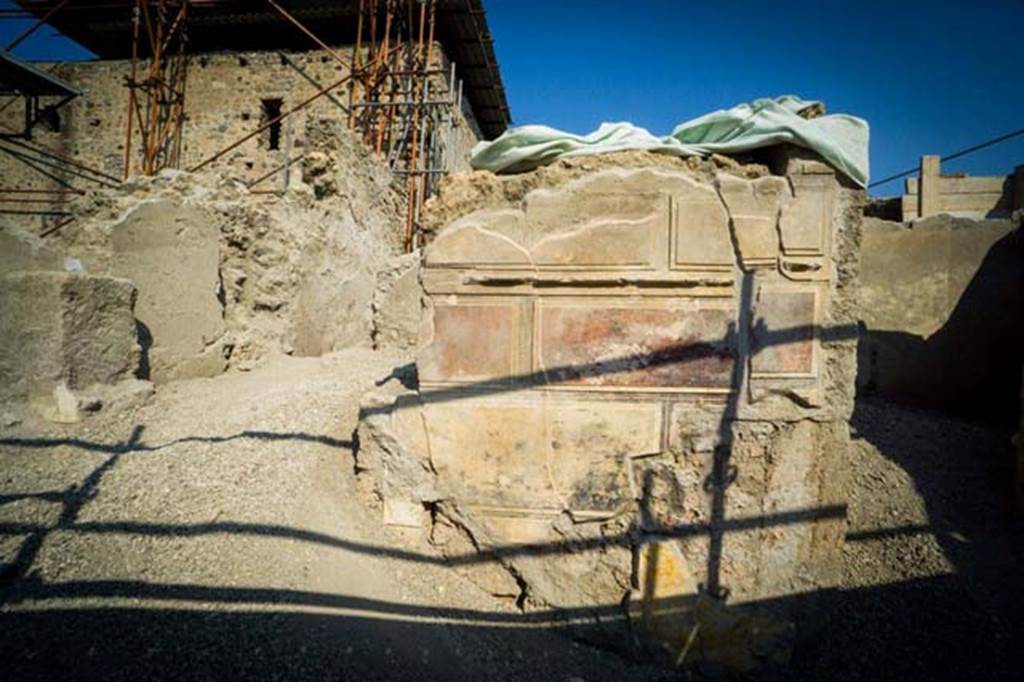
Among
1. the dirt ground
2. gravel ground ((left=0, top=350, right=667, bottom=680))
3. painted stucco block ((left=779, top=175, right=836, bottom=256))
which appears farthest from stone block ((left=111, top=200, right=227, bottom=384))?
painted stucco block ((left=779, top=175, right=836, bottom=256))

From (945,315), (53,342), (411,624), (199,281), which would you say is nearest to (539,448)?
(411,624)

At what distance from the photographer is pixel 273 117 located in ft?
36.6

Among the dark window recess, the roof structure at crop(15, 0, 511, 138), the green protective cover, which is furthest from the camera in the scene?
the dark window recess

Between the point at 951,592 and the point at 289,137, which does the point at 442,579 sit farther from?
the point at 289,137

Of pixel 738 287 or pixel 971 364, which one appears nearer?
pixel 738 287

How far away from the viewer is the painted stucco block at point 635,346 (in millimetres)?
2336

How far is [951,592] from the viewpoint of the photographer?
2568 mm

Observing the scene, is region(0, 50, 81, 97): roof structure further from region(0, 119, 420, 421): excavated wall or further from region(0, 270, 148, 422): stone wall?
region(0, 270, 148, 422): stone wall

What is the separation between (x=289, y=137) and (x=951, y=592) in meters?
12.4

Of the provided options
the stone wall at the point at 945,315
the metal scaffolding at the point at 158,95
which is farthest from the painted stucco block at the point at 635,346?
the metal scaffolding at the point at 158,95

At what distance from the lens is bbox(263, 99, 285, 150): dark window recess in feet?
36.1

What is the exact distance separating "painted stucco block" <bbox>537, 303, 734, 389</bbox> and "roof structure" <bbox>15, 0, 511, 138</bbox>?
32.8 feet

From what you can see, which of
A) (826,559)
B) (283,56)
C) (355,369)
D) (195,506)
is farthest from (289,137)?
(826,559)

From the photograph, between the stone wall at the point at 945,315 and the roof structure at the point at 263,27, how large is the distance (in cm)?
888
